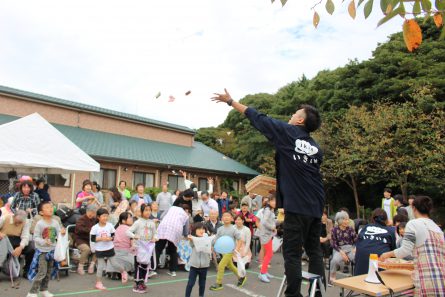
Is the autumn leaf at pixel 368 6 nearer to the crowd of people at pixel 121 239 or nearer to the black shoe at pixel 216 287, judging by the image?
the crowd of people at pixel 121 239

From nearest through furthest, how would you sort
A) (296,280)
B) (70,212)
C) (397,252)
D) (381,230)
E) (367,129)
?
1. (296,280)
2. (397,252)
3. (381,230)
4. (70,212)
5. (367,129)

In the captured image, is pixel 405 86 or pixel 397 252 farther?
pixel 405 86

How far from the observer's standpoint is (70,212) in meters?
8.48

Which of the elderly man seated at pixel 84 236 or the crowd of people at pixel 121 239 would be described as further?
the elderly man seated at pixel 84 236

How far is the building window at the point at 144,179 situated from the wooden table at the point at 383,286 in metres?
16.5

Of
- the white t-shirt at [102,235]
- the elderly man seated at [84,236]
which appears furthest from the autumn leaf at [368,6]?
the elderly man seated at [84,236]

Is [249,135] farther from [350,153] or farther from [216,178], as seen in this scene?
[350,153]

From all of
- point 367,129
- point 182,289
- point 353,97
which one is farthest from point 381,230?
point 353,97

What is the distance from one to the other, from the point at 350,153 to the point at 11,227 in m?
16.1

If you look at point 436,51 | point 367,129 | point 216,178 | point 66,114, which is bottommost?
point 216,178

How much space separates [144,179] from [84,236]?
496 inches

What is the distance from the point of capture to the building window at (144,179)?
789 inches

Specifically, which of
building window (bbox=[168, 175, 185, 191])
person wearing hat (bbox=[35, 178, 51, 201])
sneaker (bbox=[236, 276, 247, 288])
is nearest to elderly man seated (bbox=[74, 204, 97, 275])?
person wearing hat (bbox=[35, 178, 51, 201])

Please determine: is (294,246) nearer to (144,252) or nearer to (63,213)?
(144,252)
